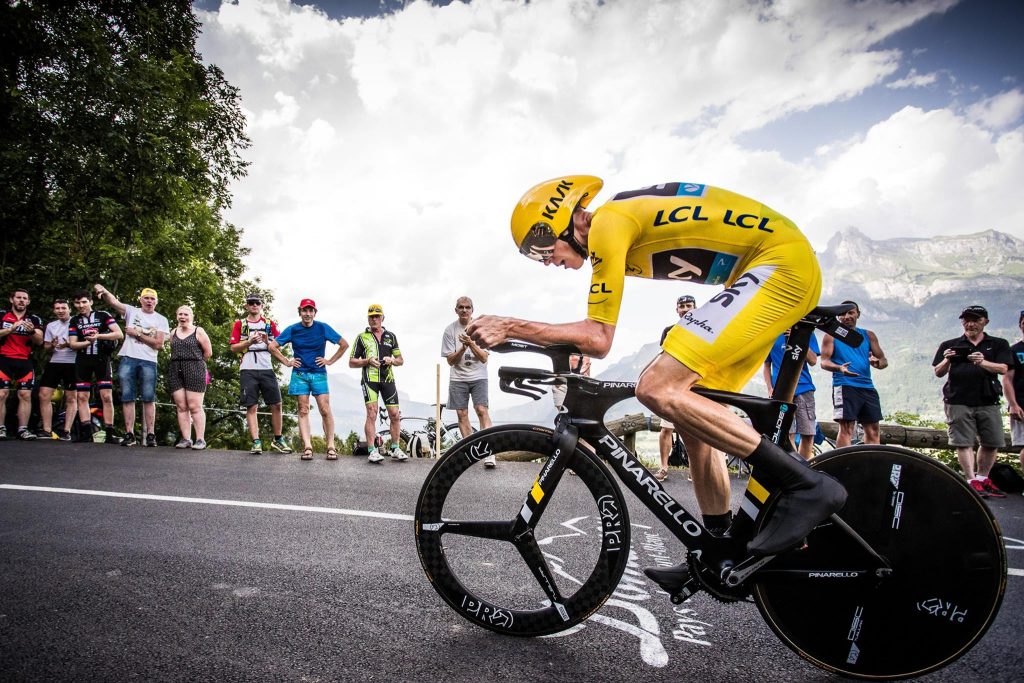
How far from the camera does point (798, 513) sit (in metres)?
2.02

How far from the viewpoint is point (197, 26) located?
21219 mm

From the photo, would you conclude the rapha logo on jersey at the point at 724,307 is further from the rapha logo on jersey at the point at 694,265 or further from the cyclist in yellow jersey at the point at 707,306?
the rapha logo on jersey at the point at 694,265

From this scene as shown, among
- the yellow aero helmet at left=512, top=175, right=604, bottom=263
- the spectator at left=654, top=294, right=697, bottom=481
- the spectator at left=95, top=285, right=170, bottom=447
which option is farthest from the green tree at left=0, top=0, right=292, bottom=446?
the yellow aero helmet at left=512, top=175, right=604, bottom=263

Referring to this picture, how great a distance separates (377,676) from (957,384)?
790 cm

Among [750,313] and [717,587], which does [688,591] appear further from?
[750,313]

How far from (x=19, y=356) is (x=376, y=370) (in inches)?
227

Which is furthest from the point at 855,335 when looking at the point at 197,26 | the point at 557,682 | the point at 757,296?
the point at 197,26

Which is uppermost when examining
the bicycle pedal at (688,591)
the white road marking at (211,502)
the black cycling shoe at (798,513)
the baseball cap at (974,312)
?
the baseball cap at (974,312)

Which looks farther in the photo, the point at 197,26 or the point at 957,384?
the point at 197,26

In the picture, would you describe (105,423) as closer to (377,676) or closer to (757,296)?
(377,676)

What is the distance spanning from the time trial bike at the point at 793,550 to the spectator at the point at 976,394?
602cm

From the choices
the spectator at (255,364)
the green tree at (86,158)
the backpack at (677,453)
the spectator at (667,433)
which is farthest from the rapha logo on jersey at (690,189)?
the green tree at (86,158)

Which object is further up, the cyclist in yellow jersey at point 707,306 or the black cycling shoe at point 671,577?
the cyclist in yellow jersey at point 707,306

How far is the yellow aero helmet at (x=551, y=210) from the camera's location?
2479 millimetres
